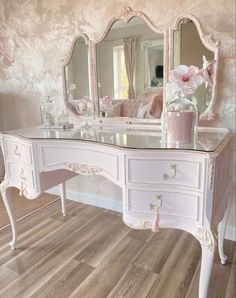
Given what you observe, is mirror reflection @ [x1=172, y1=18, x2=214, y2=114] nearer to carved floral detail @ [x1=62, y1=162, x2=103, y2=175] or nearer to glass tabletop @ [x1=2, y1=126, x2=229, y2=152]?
glass tabletop @ [x1=2, y1=126, x2=229, y2=152]

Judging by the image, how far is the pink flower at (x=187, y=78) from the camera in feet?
4.44

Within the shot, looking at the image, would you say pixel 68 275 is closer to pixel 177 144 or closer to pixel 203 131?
pixel 177 144

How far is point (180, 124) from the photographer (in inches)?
53.9

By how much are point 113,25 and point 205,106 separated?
94 cm

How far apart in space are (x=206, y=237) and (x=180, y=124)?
58 cm

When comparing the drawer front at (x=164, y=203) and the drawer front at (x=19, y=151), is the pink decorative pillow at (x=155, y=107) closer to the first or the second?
the drawer front at (x=164, y=203)

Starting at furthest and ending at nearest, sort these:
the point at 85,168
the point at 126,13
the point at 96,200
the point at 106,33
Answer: the point at 96,200 → the point at 106,33 → the point at 126,13 → the point at 85,168

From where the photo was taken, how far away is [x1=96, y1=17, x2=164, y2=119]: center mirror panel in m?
1.87

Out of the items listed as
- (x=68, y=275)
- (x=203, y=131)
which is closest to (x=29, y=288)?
(x=68, y=275)

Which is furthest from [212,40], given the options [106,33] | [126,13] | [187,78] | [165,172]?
[165,172]

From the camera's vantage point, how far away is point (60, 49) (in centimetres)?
230

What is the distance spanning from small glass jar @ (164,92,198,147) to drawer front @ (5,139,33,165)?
0.88 m

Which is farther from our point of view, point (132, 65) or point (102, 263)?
point (132, 65)

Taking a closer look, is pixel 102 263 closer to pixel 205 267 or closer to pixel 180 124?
pixel 205 267
